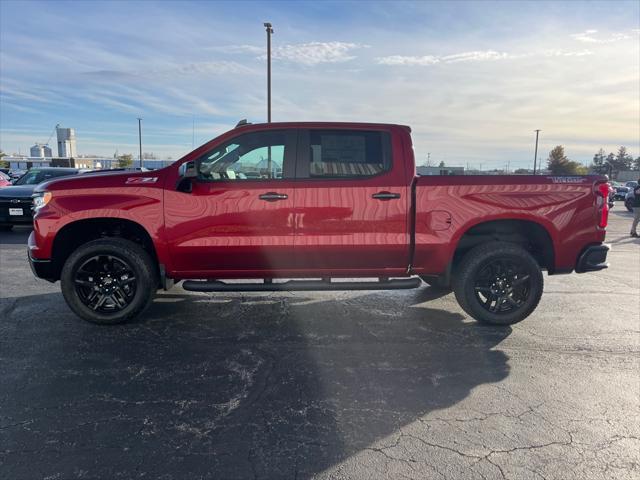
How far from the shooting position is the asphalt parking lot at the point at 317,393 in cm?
250

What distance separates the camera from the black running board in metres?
4.50

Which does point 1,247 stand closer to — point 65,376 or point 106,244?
point 106,244

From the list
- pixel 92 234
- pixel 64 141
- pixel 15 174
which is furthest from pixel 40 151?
pixel 92 234

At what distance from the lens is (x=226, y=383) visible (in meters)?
3.38

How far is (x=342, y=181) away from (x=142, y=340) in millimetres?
2473

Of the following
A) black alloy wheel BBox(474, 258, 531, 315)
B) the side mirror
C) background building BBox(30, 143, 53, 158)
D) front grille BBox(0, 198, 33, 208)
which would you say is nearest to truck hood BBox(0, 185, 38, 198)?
front grille BBox(0, 198, 33, 208)

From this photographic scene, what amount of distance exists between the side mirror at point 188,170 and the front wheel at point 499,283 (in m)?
2.89

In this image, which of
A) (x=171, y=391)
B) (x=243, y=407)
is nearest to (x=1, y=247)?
(x=171, y=391)

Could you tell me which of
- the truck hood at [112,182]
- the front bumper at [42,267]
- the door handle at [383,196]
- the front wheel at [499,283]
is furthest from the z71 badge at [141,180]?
the front wheel at [499,283]

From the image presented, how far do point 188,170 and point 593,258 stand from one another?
4.26 m

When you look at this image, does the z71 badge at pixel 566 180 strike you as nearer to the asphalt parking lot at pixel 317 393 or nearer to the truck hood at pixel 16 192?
the asphalt parking lot at pixel 317 393

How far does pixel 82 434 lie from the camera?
107 inches

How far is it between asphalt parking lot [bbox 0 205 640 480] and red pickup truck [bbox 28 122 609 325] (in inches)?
18.7

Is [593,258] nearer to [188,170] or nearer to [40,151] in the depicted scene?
[188,170]
